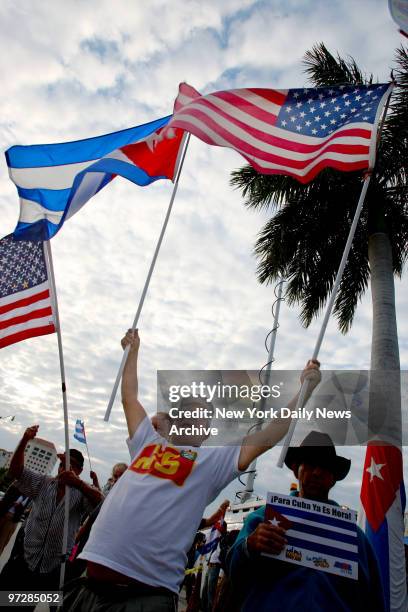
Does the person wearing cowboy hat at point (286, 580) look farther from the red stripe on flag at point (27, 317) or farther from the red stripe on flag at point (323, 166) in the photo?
the red stripe on flag at point (27, 317)

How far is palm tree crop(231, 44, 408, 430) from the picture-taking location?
845 centimetres

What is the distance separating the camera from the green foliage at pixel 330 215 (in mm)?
8820

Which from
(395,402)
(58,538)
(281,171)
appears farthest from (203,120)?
(395,402)

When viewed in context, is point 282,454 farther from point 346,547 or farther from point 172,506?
point 172,506

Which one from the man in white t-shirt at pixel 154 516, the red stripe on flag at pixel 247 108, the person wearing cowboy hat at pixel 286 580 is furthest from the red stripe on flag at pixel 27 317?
the person wearing cowboy hat at pixel 286 580

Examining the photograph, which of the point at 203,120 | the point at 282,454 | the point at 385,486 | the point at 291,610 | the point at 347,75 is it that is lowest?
the point at 291,610

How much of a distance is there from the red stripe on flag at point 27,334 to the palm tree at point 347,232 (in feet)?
16.1

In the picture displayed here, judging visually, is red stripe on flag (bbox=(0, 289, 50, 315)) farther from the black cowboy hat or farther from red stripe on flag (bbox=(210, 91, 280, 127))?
the black cowboy hat

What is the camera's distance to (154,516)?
6.98ft

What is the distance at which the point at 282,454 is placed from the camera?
255 centimetres

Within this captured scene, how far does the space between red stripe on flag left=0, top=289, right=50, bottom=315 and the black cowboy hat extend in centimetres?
316

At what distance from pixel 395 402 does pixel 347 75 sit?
22.1 feet

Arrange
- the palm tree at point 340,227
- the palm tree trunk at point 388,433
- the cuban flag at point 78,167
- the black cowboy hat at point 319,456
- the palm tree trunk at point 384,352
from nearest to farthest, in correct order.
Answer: the black cowboy hat at point 319,456 → the cuban flag at point 78,167 → the palm tree trunk at point 388,433 → the palm tree trunk at point 384,352 → the palm tree at point 340,227

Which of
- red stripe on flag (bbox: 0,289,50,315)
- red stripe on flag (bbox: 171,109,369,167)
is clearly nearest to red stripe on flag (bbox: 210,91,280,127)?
red stripe on flag (bbox: 171,109,369,167)
